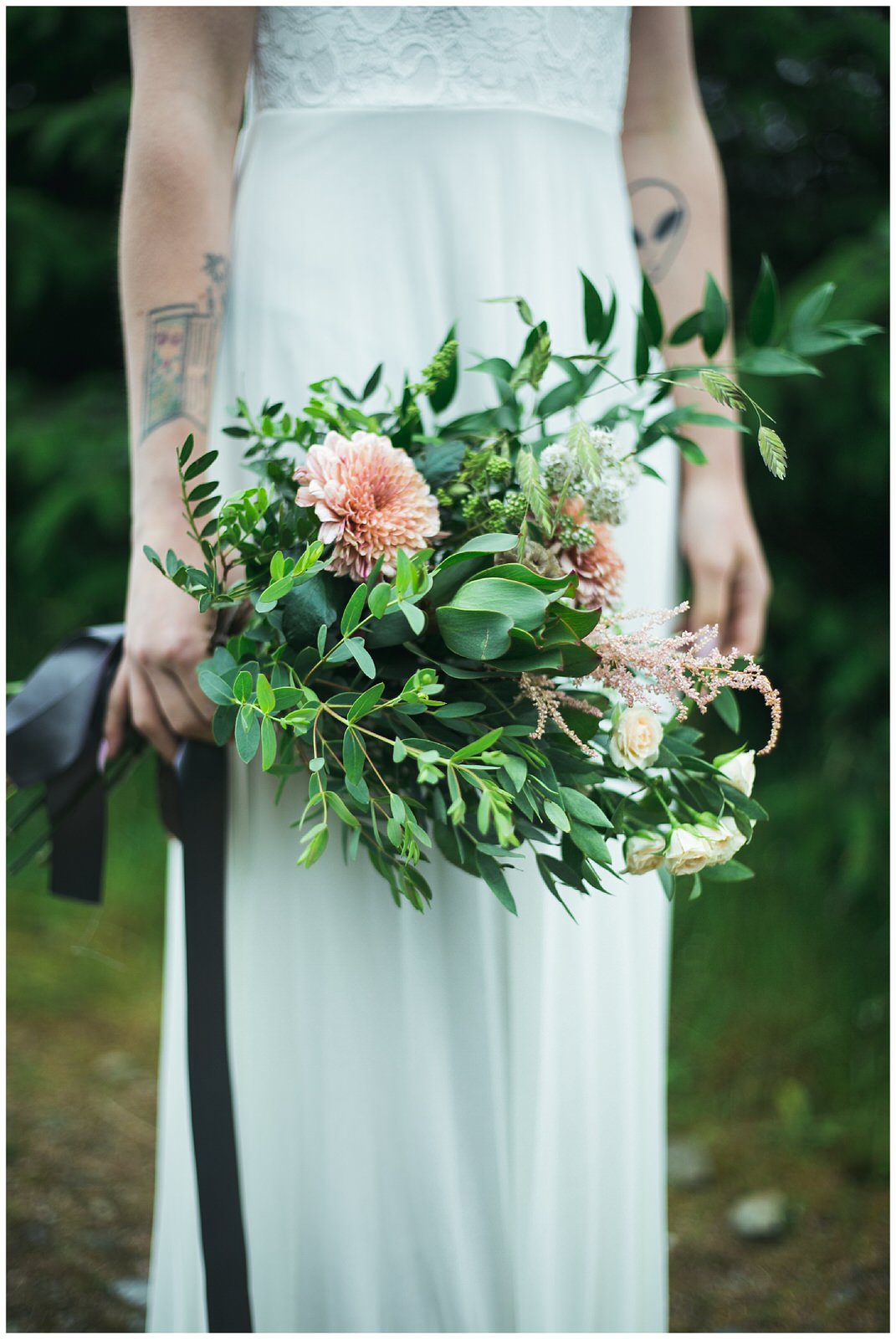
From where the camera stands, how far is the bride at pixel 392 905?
108 cm

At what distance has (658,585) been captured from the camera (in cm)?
128

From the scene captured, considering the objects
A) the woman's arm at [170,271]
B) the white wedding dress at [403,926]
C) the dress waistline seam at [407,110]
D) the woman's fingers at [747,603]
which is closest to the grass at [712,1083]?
the white wedding dress at [403,926]

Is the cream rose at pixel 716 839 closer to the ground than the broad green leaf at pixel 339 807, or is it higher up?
closer to the ground

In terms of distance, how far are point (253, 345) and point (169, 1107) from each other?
0.92 meters

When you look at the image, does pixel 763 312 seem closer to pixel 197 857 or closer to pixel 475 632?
pixel 475 632

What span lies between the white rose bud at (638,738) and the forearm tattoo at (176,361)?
0.54 m

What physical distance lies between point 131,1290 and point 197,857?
1135mm

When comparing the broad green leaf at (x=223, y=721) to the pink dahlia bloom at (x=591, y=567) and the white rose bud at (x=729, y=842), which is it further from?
the white rose bud at (x=729, y=842)

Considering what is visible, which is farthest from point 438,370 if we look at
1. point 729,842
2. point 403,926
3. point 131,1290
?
point 131,1290

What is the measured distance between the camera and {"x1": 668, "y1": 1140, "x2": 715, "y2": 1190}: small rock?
209cm

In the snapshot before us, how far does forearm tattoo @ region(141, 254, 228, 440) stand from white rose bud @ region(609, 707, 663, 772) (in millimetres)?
545

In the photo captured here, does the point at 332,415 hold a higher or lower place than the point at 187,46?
lower

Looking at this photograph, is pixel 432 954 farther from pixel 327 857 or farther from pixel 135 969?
pixel 135 969

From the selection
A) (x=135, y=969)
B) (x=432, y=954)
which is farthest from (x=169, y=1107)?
(x=135, y=969)
